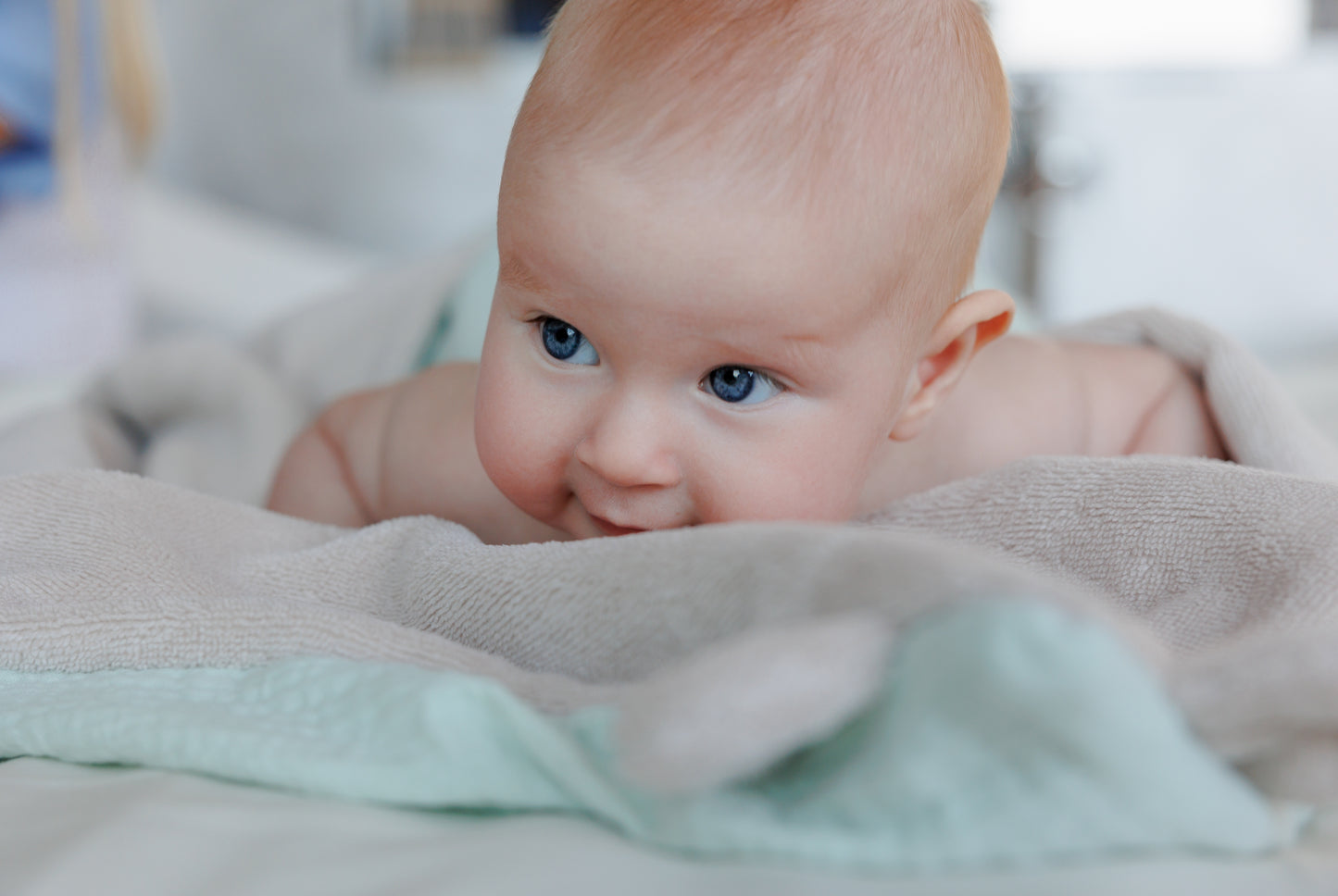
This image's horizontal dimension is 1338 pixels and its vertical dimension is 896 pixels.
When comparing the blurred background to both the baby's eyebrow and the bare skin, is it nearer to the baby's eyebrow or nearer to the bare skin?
the bare skin

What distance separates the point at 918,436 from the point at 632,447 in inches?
11.9

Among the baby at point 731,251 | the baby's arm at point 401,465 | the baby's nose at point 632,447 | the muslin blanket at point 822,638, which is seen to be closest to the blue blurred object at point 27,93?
the baby's arm at point 401,465

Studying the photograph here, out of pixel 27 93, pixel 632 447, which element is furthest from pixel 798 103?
pixel 27 93

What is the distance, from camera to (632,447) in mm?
596

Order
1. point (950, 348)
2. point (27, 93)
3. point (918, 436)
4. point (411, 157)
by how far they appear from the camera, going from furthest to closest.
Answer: point (411, 157), point (27, 93), point (918, 436), point (950, 348)

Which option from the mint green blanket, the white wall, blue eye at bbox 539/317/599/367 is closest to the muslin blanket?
the mint green blanket

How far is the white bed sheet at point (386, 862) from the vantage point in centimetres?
38

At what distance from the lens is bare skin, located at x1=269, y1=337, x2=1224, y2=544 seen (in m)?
0.83

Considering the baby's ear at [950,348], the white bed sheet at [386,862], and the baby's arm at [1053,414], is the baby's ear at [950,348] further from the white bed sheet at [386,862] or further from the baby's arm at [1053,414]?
the white bed sheet at [386,862]

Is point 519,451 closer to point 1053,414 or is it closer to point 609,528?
point 609,528

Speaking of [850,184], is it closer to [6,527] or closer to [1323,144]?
[6,527]

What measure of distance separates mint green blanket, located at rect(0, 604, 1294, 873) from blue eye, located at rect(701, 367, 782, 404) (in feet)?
0.71

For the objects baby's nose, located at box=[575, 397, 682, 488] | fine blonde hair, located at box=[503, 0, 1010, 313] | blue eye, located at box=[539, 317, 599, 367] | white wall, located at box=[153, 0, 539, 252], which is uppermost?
fine blonde hair, located at box=[503, 0, 1010, 313]

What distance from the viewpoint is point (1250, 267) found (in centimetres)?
267
